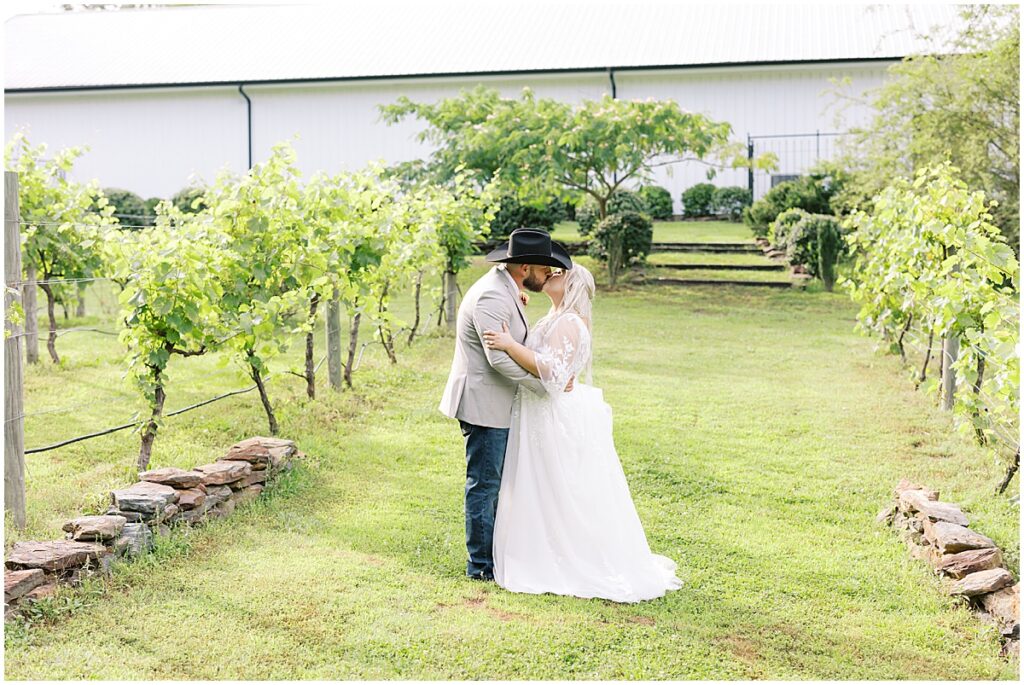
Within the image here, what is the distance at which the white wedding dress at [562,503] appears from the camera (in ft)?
15.1

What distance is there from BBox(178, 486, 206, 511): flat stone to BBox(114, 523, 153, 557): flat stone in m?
0.35

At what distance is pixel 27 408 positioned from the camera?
27.8ft

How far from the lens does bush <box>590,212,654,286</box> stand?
15.8m

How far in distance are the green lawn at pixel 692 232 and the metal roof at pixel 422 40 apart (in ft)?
11.6

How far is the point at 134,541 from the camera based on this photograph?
475 centimetres

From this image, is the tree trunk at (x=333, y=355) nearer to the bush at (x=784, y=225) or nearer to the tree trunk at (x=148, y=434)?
the tree trunk at (x=148, y=434)

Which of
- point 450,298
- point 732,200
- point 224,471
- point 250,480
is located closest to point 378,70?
point 732,200

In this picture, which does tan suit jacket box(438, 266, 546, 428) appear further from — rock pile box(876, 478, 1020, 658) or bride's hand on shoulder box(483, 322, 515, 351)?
rock pile box(876, 478, 1020, 658)

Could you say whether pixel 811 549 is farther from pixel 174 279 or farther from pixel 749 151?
pixel 749 151

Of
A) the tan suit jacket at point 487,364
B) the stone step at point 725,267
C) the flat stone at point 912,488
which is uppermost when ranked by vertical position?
the stone step at point 725,267

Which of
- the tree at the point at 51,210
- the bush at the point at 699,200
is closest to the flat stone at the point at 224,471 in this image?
the tree at the point at 51,210

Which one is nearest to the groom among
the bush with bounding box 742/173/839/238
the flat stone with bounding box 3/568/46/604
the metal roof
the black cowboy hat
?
the black cowboy hat

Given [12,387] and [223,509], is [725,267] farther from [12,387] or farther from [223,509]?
[12,387]

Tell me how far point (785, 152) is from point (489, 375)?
19.6 meters
